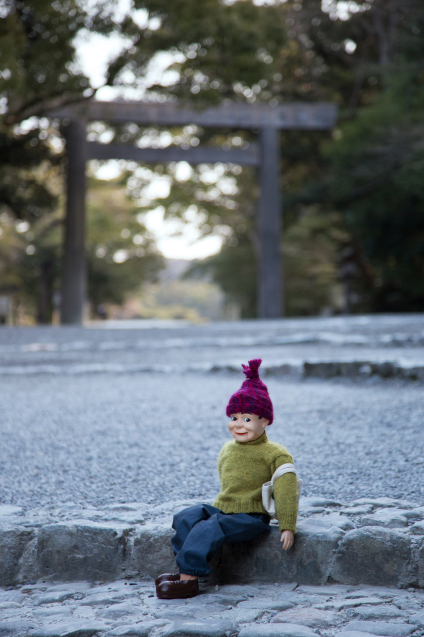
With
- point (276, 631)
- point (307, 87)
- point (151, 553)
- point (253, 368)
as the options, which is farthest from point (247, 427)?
point (307, 87)

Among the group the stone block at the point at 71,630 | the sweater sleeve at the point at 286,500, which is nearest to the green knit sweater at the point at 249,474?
the sweater sleeve at the point at 286,500

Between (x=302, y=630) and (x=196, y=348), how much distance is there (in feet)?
18.9

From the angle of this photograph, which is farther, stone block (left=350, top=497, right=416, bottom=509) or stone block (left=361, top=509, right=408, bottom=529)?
stone block (left=350, top=497, right=416, bottom=509)

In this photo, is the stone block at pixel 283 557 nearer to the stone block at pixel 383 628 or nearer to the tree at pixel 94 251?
the stone block at pixel 383 628

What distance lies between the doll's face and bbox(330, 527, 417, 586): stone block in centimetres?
37

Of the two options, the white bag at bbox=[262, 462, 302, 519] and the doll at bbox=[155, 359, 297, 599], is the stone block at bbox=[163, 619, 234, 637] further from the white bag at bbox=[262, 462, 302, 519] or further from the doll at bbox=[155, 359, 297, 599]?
the white bag at bbox=[262, 462, 302, 519]

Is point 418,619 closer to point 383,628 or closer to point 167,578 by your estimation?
point 383,628

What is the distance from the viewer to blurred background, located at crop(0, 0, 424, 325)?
867 cm

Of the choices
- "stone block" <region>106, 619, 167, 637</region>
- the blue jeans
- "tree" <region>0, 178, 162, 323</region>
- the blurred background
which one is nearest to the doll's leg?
the blue jeans

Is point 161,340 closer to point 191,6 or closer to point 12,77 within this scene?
point 12,77

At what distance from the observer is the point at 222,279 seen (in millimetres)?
21844

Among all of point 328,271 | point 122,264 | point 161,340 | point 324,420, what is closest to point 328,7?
point 328,271

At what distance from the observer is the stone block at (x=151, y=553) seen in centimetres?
170

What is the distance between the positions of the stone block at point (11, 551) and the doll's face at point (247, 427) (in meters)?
0.67
